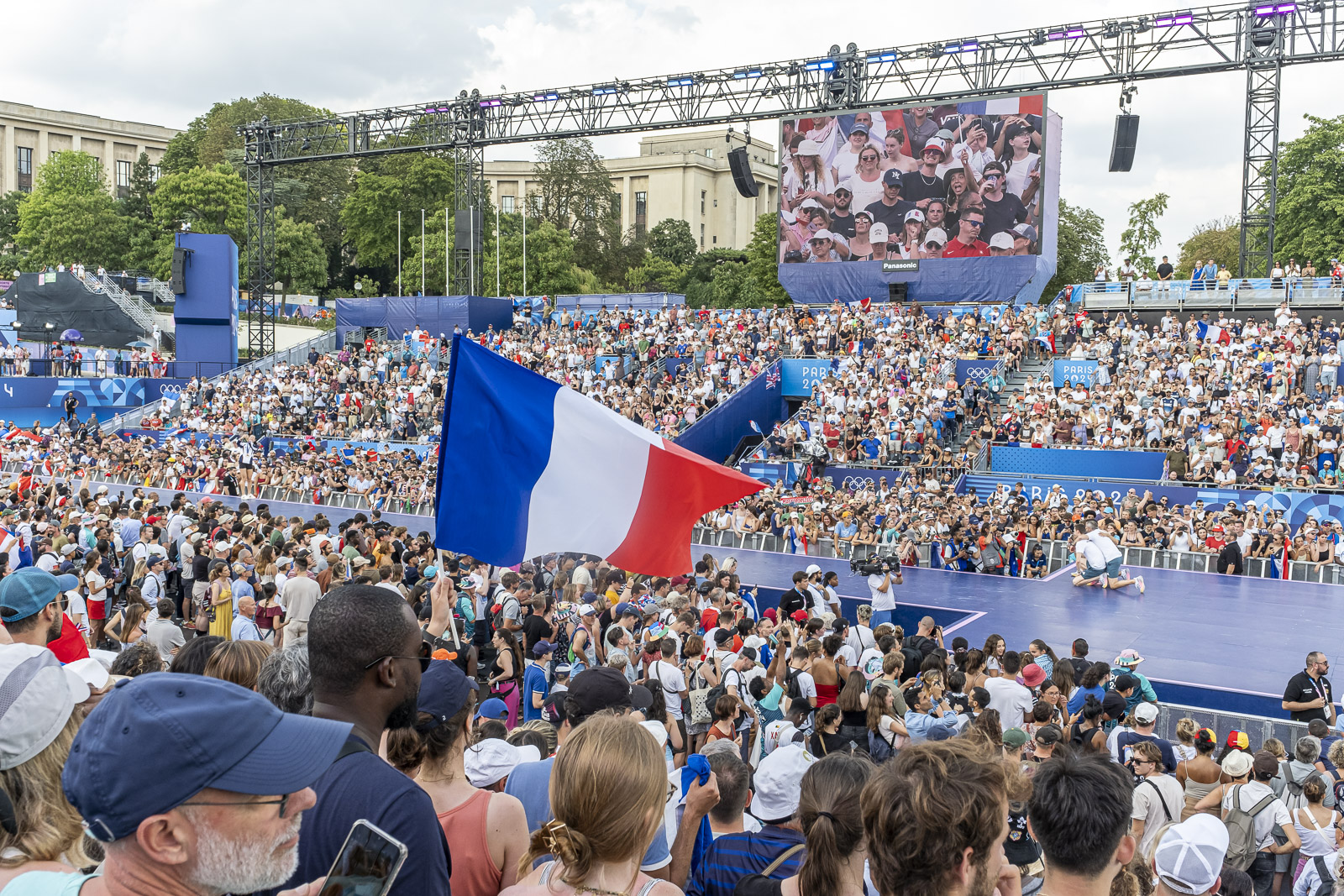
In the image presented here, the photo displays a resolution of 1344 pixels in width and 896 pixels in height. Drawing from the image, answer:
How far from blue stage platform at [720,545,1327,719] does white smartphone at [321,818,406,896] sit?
1177 cm

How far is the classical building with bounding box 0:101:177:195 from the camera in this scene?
84.7 metres

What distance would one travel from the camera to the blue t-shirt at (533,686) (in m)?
8.48

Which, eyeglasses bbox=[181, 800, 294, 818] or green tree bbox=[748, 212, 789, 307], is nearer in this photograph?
eyeglasses bbox=[181, 800, 294, 818]

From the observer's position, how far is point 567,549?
25.6 ft

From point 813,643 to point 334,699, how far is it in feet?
20.8

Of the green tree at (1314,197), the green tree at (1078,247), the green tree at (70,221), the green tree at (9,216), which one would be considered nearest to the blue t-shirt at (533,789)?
the green tree at (1314,197)

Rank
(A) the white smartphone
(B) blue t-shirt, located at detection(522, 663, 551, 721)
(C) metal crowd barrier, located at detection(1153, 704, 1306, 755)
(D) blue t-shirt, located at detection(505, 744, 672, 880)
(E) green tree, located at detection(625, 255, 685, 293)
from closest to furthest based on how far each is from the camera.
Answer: (A) the white smartphone → (D) blue t-shirt, located at detection(505, 744, 672, 880) → (B) blue t-shirt, located at detection(522, 663, 551, 721) → (C) metal crowd barrier, located at detection(1153, 704, 1306, 755) → (E) green tree, located at detection(625, 255, 685, 293)

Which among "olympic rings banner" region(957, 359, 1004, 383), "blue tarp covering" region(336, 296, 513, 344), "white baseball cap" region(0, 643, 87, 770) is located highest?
→ "blue tarp covering" region(336, 296, 513, 344)

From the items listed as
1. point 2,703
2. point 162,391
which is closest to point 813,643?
point 2,703

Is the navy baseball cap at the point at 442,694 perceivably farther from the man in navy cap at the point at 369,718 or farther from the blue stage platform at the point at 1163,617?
the blue stage platform at the point at 1163,617

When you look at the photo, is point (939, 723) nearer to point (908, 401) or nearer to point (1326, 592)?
point (1326, 592)

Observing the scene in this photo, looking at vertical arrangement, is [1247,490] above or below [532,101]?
below

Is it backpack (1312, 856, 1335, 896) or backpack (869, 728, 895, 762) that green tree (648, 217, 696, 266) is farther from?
backpack (1312, 856, 1335, 896)

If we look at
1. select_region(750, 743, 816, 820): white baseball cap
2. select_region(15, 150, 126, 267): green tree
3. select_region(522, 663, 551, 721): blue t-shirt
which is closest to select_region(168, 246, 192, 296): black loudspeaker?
select_region(15, 150, 126, 267): green tree
